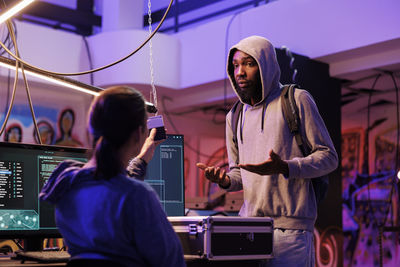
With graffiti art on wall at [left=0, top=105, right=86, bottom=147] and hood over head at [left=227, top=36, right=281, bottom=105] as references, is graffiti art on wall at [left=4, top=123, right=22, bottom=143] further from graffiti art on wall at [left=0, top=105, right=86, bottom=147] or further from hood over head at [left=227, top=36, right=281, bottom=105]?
hood over head at [left=227, top=36, right=281, bottom=105]

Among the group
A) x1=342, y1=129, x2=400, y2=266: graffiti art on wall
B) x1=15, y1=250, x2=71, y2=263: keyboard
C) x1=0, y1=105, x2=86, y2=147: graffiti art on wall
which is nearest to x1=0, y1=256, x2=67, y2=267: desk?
x1=15, y1=250, x2=71, y2=263: keyboard

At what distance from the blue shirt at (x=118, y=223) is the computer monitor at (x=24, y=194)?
0.90m

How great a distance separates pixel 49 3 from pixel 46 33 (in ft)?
2.75

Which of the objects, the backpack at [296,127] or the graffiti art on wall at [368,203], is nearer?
the backpack at [296,127]

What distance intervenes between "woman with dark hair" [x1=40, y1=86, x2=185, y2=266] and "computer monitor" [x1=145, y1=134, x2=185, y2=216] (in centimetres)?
121

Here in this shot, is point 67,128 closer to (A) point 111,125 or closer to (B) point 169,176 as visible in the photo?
(B) point 169,176

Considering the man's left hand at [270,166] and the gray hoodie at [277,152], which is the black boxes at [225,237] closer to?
the gray hoodie at [277,152]

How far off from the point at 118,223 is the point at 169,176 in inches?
53.5

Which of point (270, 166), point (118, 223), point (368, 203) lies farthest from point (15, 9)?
point (368, 203)

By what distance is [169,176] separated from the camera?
293cm

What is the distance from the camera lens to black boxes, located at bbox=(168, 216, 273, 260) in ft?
7.43

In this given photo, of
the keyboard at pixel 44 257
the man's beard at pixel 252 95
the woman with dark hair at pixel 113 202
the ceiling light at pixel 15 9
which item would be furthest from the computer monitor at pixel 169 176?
the woman with dark hair at pixel 113 202

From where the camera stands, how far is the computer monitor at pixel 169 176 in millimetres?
2904

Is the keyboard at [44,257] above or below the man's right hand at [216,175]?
below
